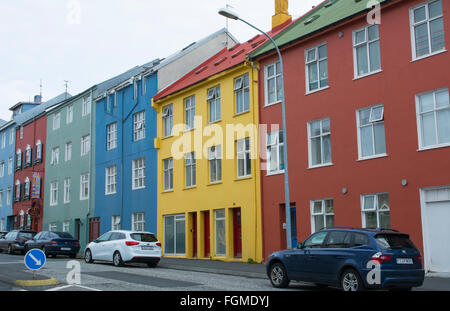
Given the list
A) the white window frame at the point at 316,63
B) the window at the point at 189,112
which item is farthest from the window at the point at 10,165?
the white window frame at the point at 316,63

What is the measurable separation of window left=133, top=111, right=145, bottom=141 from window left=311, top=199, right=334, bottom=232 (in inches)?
568

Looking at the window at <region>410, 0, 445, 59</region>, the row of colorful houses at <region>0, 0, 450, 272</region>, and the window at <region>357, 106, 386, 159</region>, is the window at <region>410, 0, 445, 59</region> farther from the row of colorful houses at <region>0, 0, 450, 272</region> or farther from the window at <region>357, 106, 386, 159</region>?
the window at <region>357, 106, 386, 159</region>

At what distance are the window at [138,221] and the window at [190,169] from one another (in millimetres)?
4988

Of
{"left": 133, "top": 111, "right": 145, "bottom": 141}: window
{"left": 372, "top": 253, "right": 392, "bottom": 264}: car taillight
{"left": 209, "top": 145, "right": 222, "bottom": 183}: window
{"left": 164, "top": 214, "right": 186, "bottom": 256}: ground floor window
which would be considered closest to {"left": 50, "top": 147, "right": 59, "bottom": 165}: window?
{"left": 133, "top": 111, "right": 145, "bottom": 141}: window

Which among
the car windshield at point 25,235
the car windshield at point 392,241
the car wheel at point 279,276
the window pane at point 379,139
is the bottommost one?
the car wheel at point 279,276

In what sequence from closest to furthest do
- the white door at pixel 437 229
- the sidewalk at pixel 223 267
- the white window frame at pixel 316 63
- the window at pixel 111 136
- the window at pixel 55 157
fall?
the white door at pixel 437 229
the sidewalk at pixel 223 267
the white window frame at pixel 316 63
the window at pixel 111 136
the window at pixel 55 157

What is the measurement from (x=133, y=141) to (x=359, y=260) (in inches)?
891

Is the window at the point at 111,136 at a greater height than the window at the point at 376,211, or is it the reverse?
the window at the point at 111,136

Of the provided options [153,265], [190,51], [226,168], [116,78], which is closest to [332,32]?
[226,168]

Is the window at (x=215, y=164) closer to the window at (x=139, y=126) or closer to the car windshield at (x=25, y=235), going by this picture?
the window at (x=139, y=126)

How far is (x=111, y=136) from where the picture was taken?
3531cm

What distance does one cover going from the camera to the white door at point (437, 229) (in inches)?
632

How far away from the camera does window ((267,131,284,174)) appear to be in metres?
22.2

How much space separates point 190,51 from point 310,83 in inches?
532
